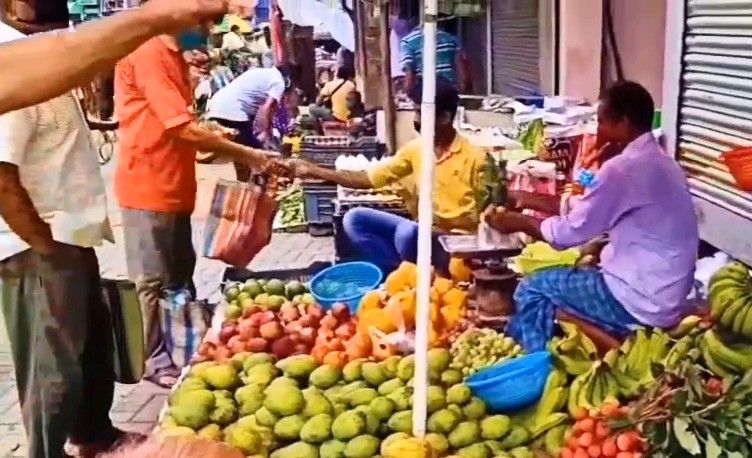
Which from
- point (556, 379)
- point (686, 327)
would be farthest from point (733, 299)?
point (556, 379)

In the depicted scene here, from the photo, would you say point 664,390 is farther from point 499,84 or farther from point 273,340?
point 499,84

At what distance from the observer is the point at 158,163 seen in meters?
4.79

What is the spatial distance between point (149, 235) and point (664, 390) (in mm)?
2974

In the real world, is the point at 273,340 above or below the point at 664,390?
below

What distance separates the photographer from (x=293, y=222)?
885cm

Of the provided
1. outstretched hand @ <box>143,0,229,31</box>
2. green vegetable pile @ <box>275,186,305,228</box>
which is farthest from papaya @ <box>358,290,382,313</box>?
green vegetable pile @ <box>275,186,305,228</box>

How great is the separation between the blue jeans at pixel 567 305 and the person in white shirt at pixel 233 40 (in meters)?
13.7

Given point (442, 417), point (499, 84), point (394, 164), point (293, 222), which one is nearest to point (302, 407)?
point (442, 417)

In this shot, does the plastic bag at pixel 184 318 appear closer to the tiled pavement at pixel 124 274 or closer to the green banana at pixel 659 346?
the tiled pavement at pixel 124 274

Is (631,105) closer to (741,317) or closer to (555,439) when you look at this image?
(741,317)

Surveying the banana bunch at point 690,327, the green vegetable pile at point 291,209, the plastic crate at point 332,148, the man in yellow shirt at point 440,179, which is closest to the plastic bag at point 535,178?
the man in yellow shirt at point 440,179

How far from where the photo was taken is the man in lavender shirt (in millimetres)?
3584

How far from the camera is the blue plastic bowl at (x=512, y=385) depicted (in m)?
3.12

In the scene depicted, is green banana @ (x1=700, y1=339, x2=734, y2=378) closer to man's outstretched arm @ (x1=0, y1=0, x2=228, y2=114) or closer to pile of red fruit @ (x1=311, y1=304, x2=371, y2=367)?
pile of red fruit @ (x1=311, y1=304, x2=371, y2=367)
